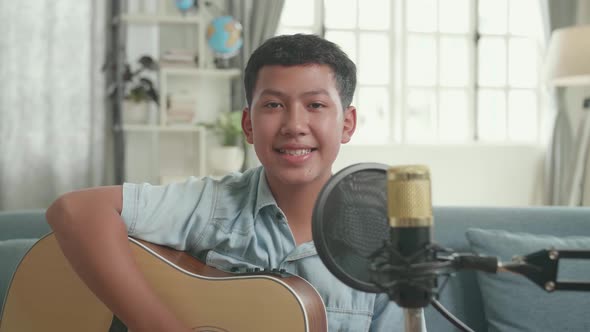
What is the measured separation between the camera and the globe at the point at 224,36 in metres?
4.22

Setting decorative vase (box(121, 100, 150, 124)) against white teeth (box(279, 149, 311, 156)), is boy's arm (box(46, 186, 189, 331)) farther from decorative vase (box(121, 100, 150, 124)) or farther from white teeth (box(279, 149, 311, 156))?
decorative vase (box(121, 100, 150, 124))

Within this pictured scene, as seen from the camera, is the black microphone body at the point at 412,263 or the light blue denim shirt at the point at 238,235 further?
the light blue denim shirt at the point at 238,235

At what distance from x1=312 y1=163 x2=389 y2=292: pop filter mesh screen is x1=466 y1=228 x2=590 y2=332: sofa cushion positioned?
0.88m

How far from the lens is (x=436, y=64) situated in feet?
16.5

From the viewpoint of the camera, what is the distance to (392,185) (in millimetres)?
582

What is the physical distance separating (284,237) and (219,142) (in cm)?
334

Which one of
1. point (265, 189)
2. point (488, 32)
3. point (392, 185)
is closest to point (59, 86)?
point (488, 32)

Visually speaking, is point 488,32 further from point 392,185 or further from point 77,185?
point 392,185

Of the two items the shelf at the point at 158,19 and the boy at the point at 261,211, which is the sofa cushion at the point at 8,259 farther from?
the shelf at the point at 158,19

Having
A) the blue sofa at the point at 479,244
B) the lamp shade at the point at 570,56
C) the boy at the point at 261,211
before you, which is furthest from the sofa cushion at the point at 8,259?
the lamp shade at the point at 570,56

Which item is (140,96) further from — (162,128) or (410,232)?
(410,232)

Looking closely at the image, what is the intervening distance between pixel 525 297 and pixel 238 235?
26.9 inches

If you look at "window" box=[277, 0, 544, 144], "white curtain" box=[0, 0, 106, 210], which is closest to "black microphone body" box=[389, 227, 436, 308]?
"white curtain" box=[0, 0, 106, 210]

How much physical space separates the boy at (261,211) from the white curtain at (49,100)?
3.14 metres
